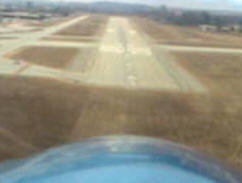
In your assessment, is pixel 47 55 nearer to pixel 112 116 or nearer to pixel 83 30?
pixel 112 116

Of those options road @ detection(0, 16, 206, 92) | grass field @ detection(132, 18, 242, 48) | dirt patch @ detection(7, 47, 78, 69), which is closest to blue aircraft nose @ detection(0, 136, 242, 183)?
road @ detection(0, 16, 206, 92)

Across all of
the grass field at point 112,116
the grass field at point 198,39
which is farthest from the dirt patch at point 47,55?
the grass field at point 198,39


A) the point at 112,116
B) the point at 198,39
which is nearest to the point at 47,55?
the point at 112,116

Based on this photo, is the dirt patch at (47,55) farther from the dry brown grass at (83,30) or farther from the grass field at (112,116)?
the dry brown grass at (83,30)

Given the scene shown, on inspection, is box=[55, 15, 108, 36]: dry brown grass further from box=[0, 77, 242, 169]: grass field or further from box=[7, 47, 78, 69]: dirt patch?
box=[0, 77, 242, 169]: grass field

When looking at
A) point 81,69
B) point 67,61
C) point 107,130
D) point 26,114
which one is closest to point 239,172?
point 107,130
